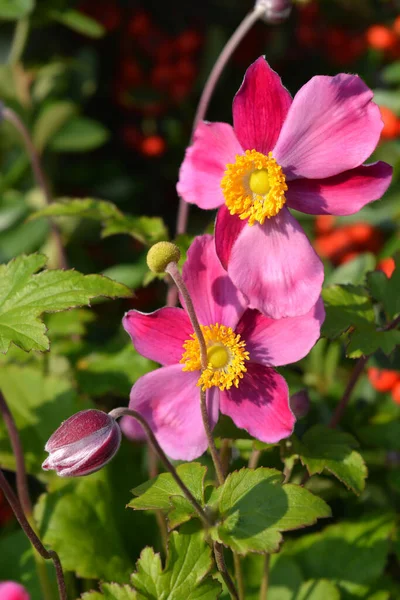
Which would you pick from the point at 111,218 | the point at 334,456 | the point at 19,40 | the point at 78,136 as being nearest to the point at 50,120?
the point at 78,136

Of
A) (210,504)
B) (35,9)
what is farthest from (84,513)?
(35,9)

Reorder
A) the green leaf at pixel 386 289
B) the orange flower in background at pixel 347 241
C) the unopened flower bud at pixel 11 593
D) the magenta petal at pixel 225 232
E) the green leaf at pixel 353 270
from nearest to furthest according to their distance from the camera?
1. the unopened flower bud at pixel 11 593
2. the magenta petal at pixel 225 232
3. the green leaf at pixel 386 289
4. the green leaf at pixel 353 270
5. the orange flower in background at pixel 347 241

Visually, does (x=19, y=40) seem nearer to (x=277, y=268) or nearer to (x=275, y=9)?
(x=275, y=9)

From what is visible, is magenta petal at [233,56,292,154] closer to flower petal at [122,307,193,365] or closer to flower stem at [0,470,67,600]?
flower petal at [122,307,193,365]

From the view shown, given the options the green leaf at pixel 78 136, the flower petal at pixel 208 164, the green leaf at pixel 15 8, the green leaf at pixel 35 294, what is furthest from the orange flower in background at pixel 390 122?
the green leaf at pixel 35 294

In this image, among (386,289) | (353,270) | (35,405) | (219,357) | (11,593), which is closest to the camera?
(11,593)

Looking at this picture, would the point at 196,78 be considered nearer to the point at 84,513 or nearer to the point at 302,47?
the point at 302,47

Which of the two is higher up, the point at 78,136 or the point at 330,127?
the point at 330,127

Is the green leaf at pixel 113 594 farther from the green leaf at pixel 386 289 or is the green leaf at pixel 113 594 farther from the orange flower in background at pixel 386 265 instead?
the orange flower in background at pixel 386 265
